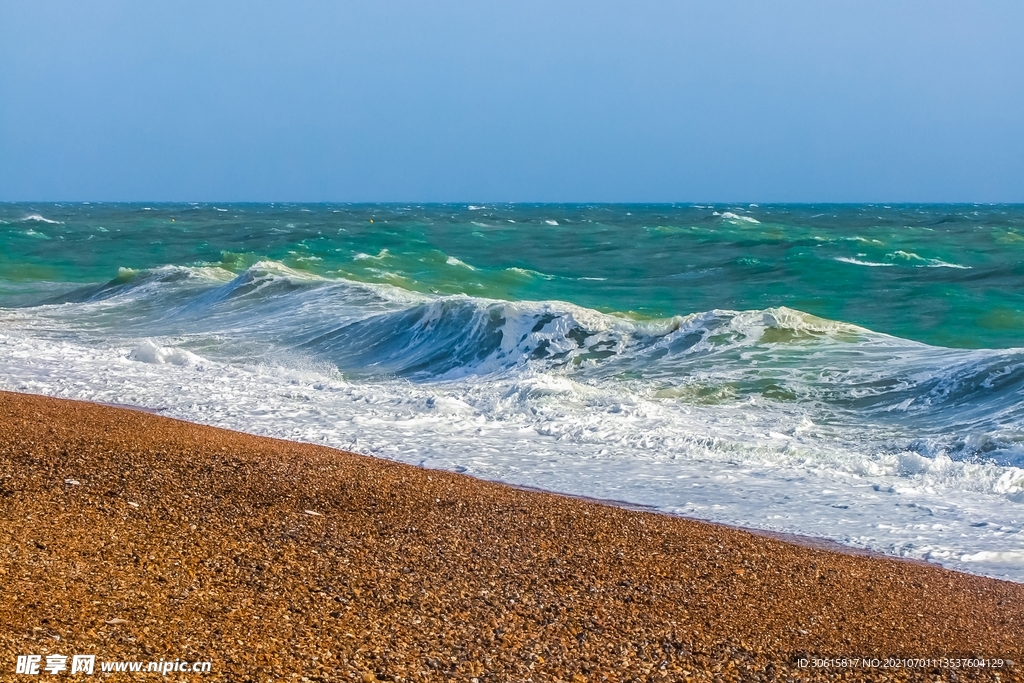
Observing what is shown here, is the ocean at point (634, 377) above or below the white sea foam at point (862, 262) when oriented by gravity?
below

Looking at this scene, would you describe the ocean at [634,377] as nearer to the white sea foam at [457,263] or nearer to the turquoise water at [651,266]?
the turquoise water at [651,266]

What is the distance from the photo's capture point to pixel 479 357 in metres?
14.0

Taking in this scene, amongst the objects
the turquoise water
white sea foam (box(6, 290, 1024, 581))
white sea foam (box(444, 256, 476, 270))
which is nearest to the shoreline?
white sea foam (box(6, 290, 1024, 581))

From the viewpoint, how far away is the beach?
3.66m

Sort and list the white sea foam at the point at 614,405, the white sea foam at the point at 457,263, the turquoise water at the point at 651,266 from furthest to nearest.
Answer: the white sea foam at the point at 457,263, the turquoise water at the point at 651,266, the white sea foam at the point at 614,405

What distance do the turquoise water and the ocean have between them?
0.17m

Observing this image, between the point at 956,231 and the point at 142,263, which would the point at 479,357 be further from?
the point at 956,231

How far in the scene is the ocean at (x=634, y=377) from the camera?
24.0ft

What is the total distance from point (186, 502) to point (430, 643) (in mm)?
2047

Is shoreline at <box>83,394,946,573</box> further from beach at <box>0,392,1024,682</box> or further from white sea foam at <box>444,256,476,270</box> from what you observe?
white sea foam at <box>444,256,476,270</box>

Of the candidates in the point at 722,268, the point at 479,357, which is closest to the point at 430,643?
the point at 479,357

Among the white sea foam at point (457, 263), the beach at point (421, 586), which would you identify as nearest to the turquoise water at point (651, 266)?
the white sea foam at point (457, 263)

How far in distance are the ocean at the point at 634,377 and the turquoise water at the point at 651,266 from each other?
0.17 metres

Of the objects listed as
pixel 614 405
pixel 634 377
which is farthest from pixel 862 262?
pixel 614 405
